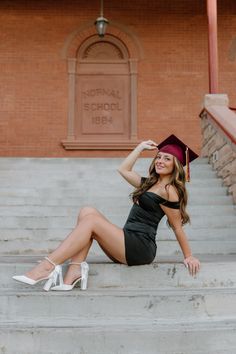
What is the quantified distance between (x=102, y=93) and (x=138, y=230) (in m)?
7.51

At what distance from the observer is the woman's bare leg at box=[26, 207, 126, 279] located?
10.9 ft

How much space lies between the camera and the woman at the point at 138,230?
3352mm

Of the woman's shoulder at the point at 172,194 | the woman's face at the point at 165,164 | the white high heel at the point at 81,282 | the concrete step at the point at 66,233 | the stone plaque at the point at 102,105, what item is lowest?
the white high heel at the point at 81,282

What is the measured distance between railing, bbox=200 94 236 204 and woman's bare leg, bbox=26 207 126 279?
2.78 meters

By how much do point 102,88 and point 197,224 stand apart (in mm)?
6029

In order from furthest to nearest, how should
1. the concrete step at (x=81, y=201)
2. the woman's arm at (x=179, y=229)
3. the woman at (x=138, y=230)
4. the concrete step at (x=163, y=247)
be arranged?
the concrete step at (x=81, y=201), the concrete step at (x=163, y=247), the woman's arm at (x=179, y=229), the woman at (x=138, y=230)

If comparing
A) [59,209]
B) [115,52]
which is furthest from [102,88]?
[59,209]

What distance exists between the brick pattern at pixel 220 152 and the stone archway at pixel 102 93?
288 cm

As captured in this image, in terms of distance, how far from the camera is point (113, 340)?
2900 mm

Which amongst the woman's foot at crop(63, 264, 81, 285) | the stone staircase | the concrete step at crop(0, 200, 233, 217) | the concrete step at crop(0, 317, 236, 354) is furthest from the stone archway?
the concrete step at crop(0, 317, 236, 354)

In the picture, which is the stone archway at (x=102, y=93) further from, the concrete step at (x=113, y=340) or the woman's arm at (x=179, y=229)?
the concrete step at (x=113, y=340)

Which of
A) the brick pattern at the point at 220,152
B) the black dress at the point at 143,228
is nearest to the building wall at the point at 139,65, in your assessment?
the brick pattern at the point at 220,152

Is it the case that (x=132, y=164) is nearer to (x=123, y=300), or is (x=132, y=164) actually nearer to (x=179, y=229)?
(x=179, y=229)

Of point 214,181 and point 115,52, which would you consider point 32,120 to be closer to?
point 115,52
